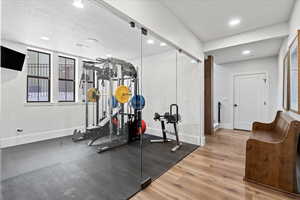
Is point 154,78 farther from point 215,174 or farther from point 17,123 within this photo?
point 17,123

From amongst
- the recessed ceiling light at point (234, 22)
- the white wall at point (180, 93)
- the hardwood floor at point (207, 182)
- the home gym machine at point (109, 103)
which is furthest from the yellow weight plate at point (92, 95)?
the recessed ceiling light at point (234, 22)

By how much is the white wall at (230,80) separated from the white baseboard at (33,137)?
5264mm

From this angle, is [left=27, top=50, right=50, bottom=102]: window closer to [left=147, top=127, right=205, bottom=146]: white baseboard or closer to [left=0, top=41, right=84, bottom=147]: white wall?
[left=0, top=41, right=84, bottom=147]: white wall

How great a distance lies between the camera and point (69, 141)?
2008 millimetres

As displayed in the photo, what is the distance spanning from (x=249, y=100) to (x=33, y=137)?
249 inches

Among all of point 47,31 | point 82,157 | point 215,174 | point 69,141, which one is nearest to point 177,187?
point 215,174

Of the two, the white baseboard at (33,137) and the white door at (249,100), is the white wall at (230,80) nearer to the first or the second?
the white door at (249,100)

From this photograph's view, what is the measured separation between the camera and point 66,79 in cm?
190

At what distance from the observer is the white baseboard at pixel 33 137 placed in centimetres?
150

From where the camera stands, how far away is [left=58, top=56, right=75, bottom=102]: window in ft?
6.05

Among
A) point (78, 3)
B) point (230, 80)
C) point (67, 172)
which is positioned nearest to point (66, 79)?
point (78, 3)

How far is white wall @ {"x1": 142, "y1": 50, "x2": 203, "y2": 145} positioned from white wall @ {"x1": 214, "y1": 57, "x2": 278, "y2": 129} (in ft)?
7.57

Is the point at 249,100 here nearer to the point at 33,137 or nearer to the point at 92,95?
the point at 92,95

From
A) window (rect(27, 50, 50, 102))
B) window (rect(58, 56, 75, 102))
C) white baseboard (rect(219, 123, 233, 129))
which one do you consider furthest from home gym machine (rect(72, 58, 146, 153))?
white baseboard (rect(219, 123, 233, 129))
